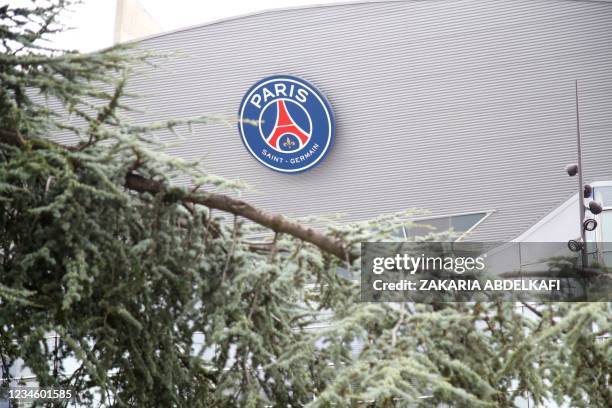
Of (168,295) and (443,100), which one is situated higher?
(443,100)

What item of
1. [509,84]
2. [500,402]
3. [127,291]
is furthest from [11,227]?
[509,84]

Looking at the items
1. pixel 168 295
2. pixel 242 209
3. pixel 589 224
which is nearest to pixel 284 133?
pixel 589 224

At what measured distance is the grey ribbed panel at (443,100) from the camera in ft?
82.5

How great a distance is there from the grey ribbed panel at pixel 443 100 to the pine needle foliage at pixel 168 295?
62.0 feet

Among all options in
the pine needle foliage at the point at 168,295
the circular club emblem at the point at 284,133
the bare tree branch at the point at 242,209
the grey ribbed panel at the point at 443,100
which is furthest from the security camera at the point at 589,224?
the bare tree branch at the point at 242,209

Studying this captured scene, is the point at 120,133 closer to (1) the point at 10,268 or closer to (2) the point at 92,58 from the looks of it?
(2) the point at 92,58

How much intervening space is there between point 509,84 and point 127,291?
20.8 meters

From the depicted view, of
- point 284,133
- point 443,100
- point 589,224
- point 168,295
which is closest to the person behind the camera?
point 168,295

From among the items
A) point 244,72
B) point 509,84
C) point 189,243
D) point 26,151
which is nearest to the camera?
point 26,151

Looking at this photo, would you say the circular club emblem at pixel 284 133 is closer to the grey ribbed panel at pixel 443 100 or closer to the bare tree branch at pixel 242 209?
the grey ribbed panel at pixel 443 100

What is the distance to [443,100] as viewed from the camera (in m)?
25.9

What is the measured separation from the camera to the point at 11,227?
18.9 feet

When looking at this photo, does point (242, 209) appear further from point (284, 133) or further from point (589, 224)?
point (284, 133)

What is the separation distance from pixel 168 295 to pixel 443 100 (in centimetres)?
2054
